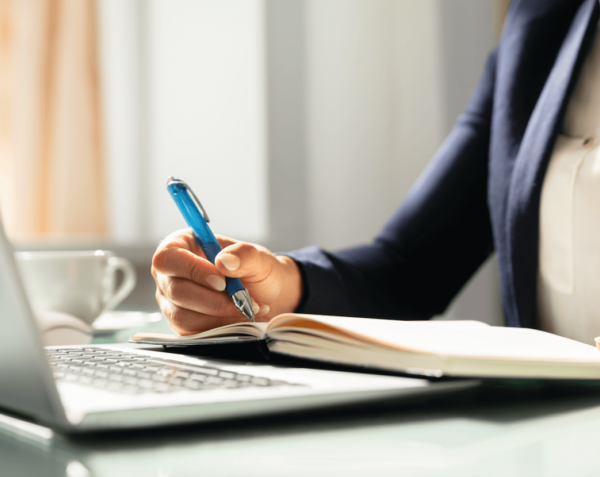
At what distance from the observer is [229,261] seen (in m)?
0.52

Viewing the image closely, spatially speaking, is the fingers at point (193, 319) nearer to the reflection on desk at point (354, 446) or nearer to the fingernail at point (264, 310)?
the fingernail at point (264, 310)

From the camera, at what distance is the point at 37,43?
1.96m

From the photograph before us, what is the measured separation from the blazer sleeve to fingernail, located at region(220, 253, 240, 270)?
26 centimetres

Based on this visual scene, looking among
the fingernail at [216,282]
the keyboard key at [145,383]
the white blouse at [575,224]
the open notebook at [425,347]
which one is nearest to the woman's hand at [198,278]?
the fingernail at [216,282]

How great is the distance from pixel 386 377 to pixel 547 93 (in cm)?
51

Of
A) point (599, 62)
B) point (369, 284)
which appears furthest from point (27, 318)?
point (599, 62)

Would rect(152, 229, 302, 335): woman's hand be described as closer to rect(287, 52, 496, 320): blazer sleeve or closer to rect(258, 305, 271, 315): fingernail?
rect(258, 305, 271, 315): fingernail

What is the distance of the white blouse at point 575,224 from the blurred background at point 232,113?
125cm

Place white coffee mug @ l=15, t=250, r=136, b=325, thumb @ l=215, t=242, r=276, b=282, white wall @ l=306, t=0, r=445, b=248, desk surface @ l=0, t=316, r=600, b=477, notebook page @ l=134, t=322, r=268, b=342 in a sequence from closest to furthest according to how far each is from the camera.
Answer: desk surface @ l=0, t=316, r=600, b=477 < notebook page @ l=134, t=322, r=268, b=342 < thumb @ l=215, t=242, r=276, b=282 < white coffee mug @ l=15, t=250, r=136, b=325 < white wall @ l=306, t=0, r=445, b=248

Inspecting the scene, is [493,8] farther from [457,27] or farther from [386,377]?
[386,377]

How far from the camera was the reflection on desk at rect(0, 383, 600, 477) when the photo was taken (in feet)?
0.74

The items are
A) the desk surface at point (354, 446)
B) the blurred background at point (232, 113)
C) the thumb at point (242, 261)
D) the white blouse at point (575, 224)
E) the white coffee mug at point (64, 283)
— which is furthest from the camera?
the blurred background at point (232, 113)

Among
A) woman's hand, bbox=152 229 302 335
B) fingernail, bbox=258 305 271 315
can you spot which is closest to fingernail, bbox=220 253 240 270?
woman's hand, bbox=152 229 302 335

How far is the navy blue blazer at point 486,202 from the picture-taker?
2.27 feet
